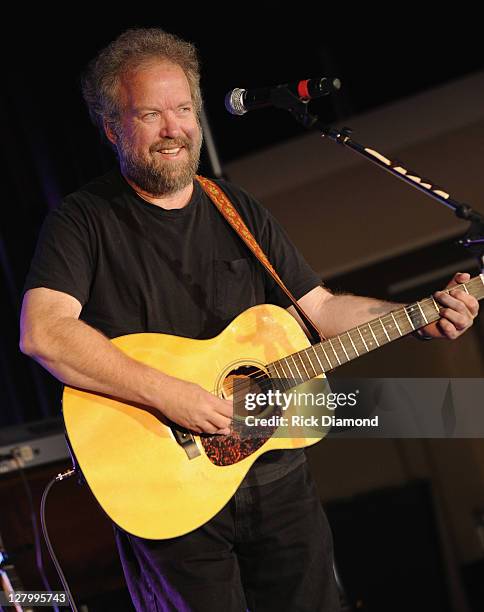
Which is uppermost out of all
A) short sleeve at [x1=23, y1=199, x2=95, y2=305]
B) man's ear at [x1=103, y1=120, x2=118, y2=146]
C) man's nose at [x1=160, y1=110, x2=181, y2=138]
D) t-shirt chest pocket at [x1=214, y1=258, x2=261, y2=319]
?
man's ear at [x1=103, y1=120, x2=118, y2=146]

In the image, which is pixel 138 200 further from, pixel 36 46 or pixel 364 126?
pixel 364 126

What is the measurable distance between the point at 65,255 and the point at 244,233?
26.0 inches

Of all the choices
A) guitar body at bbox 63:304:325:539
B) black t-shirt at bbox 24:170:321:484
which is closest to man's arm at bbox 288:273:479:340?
black t-shirt at bbox 24:170:321:484

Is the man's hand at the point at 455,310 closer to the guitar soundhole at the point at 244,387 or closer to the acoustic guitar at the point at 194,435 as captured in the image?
the acoustic guitar at the point at 194,435

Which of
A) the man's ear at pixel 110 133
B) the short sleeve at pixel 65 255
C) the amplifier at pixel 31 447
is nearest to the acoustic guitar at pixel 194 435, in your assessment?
the short sleeve at pixel 65 255

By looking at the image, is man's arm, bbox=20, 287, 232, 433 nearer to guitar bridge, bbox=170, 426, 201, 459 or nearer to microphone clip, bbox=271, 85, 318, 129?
guitar bridge, bbox=170, 426, 201, 459

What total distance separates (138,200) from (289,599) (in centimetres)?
143

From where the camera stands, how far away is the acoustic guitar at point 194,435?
2.57 m

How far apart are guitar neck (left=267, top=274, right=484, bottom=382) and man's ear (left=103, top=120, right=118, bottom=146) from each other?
0.98m

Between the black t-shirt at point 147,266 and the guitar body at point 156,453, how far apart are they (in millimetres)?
71

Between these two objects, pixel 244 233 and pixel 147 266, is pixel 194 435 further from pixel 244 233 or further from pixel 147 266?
pixel 244 233

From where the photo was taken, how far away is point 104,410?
2.62m

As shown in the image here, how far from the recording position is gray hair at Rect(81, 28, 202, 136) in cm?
294

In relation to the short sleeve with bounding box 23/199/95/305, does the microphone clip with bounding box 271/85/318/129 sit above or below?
above
